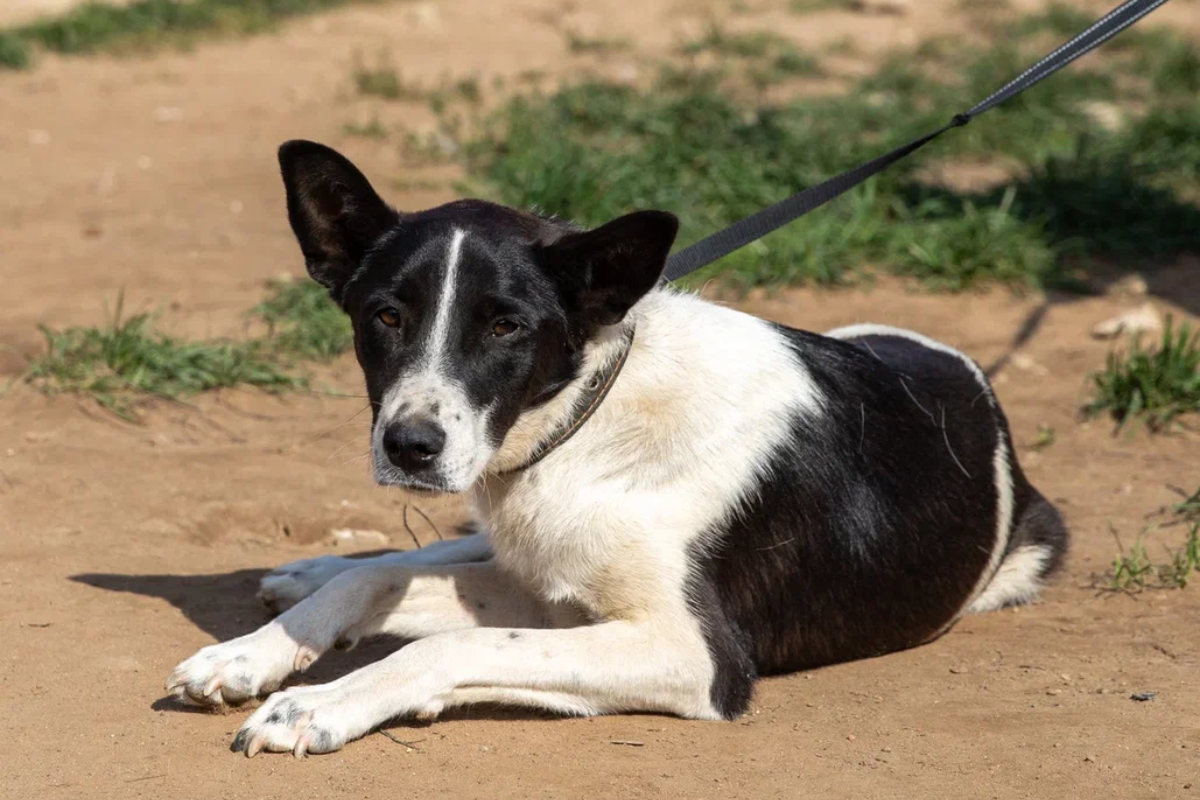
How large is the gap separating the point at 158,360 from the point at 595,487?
2876mm

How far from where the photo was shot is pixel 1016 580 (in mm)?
4848

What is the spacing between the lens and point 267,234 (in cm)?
818

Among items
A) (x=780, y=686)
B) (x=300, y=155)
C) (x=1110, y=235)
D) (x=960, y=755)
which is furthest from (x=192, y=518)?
(x=1110, y=235)

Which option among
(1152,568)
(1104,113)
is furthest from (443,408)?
(1104,113)

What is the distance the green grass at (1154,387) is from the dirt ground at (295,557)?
12cm

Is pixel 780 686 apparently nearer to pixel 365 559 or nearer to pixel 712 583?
pixel 712 583

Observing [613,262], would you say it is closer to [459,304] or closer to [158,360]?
[459,304]

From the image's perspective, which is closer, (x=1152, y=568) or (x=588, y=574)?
(x=588, y=574)

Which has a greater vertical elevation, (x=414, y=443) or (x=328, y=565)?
(x=414, y=443)

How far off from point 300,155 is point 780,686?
1.88m

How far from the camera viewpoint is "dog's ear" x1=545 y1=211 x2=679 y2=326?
367 cm

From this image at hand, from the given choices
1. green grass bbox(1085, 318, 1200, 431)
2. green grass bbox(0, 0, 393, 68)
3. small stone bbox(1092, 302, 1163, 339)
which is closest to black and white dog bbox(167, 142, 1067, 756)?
green grass bbox(1085, 318, 1200, 431)

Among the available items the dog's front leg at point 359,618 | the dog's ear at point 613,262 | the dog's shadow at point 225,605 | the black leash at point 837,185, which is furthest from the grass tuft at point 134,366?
the dog's ear at point 613,262

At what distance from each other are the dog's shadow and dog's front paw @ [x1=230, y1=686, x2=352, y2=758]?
46 centimetres
